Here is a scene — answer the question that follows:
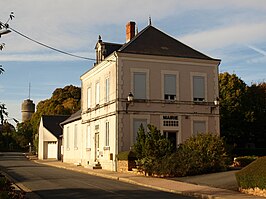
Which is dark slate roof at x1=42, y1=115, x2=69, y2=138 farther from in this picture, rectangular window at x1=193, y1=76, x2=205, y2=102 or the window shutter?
rectangular window at x1=193, y1=76, x2=205, y2=102

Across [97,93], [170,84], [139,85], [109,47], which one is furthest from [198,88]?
[97,93]

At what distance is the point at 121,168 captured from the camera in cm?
2867

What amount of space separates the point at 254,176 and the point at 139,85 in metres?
15.2

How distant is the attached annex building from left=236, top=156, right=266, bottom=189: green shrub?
13.6 meters

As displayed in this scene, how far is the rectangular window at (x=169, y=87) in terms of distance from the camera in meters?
30.9

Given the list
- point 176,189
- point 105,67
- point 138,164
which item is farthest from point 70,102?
point 176,189

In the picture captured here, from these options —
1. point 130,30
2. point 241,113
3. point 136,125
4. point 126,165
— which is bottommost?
point 126,165

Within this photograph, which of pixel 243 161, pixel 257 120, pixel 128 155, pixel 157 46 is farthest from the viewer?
pixel 257 120

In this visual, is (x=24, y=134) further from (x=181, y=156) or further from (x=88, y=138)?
(x=181, y=156)

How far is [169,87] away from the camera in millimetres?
31016

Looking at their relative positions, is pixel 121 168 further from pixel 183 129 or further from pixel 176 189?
pixel 176 189

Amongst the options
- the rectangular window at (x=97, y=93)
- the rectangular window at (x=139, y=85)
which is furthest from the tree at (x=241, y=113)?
the rectangular window at (x=139, y=85)

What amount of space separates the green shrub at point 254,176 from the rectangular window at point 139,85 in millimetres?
14000

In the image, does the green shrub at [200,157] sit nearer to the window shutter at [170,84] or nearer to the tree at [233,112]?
the window shutter at [170,84]
